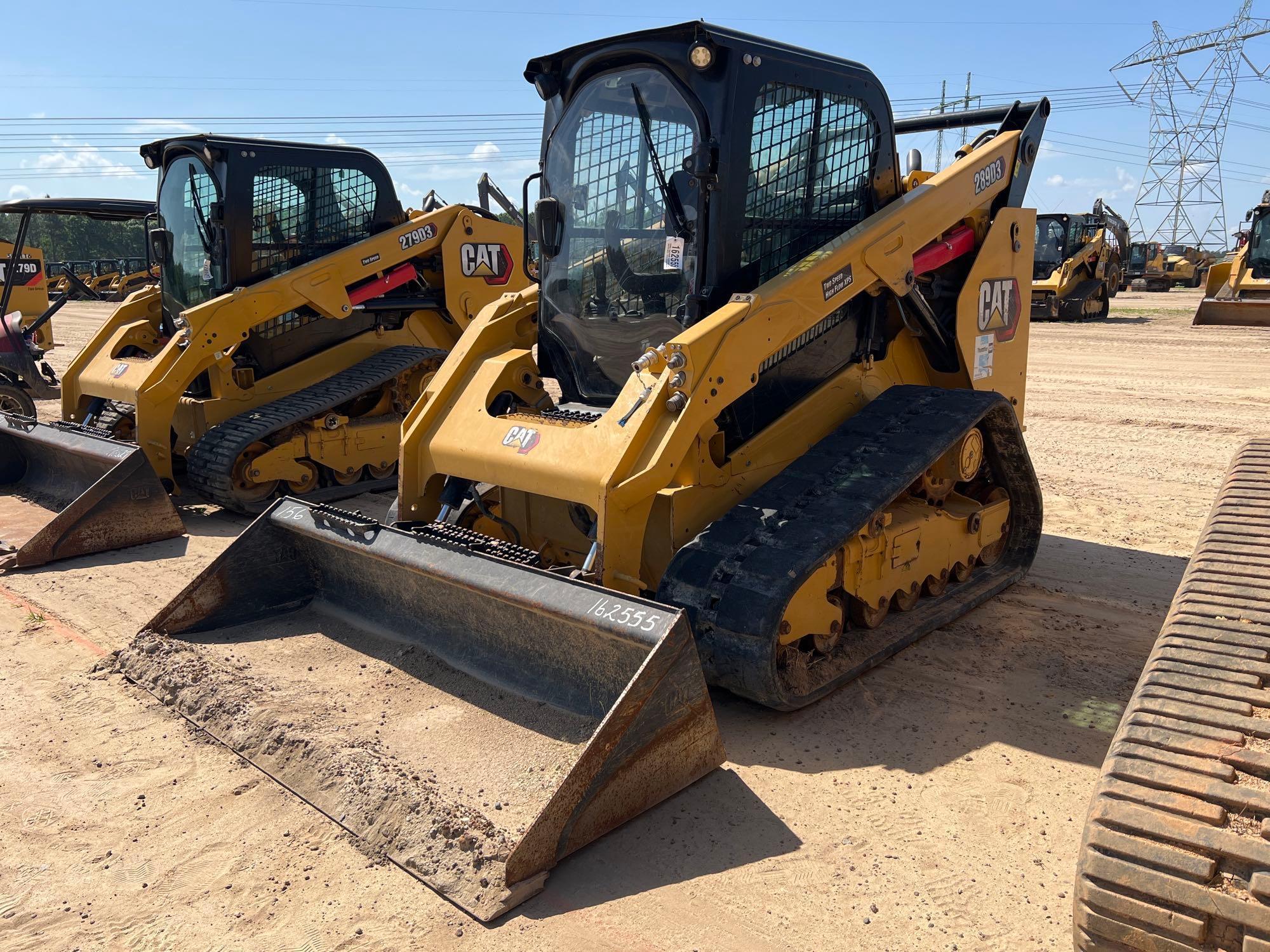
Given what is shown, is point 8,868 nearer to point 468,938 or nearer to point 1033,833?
point 468,938

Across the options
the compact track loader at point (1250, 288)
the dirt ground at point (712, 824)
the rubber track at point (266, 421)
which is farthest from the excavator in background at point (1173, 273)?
the dirt ground at point (712, 824)

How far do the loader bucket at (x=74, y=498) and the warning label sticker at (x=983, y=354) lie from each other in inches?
199

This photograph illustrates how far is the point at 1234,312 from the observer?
751 inches

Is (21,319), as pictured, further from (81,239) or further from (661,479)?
(81,239)

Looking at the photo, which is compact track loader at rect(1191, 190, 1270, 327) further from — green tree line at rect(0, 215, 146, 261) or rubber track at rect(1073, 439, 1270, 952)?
green tree line at rect(0, 215, 146, 261)

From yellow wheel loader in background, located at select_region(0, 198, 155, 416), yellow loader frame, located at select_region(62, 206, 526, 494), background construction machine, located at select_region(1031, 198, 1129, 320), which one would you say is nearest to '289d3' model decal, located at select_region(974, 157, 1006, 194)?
yellow loader frame, located at select_region(62, 206, 526, 494)

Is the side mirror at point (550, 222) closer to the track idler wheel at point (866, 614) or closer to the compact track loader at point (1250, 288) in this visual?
the track idler wheel at point (866, 614)

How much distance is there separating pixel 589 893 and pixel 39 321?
10.2 metres

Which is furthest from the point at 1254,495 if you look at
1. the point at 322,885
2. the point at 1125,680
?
the point at 322,885

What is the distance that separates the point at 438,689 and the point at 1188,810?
272cm

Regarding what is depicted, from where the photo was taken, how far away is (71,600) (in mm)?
5559

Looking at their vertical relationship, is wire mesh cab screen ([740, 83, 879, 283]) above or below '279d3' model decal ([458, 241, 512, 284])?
above

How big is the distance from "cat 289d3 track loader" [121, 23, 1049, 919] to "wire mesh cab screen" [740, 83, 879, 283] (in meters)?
0.02

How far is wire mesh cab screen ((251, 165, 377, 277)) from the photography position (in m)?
8.10
